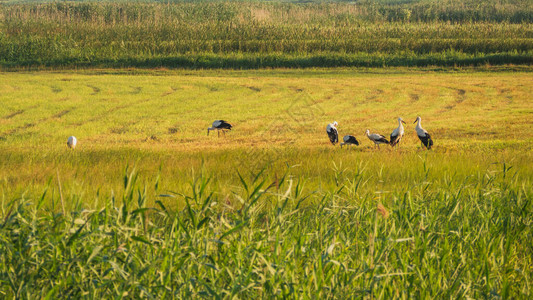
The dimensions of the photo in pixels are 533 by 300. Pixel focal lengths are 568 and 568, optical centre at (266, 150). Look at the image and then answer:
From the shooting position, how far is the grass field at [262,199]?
3.53 meters

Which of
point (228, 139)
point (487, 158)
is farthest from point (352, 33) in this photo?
point (487, 158)

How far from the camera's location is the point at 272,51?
37625 millimetres

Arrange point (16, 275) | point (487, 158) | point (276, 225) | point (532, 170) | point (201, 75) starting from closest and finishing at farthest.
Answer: point (16, 275) < point (276, 225) < point (532, 170) < point (487, 158) < point (201, 75)

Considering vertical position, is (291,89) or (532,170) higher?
(532,170)

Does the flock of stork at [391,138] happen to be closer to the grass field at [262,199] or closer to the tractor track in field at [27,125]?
the grass field at [262,199]

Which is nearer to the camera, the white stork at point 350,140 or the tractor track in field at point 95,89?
the white stork at point 350,140

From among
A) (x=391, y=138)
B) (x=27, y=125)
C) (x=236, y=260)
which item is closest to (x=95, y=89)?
(x=27, y=125)

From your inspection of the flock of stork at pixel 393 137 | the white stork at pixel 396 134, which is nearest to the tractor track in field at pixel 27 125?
the flock of stork at pixel 393 137

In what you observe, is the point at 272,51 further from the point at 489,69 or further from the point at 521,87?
the point at 521,87

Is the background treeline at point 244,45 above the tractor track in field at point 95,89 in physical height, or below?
above

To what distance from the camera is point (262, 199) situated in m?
5.96

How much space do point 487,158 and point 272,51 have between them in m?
30.1

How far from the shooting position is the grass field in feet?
11.6

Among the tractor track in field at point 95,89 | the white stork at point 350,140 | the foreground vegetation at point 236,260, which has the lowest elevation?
the tractor track in field at point 95,89
